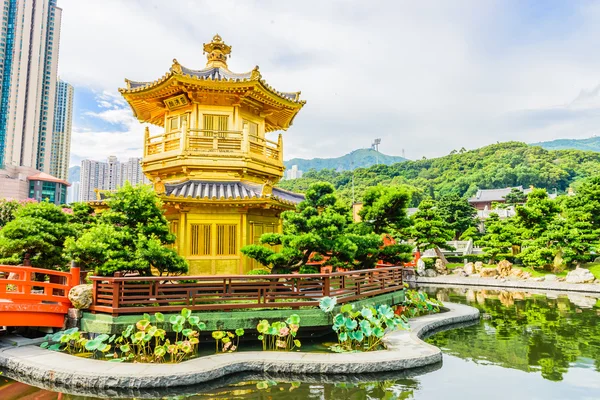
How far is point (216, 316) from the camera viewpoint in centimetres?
905

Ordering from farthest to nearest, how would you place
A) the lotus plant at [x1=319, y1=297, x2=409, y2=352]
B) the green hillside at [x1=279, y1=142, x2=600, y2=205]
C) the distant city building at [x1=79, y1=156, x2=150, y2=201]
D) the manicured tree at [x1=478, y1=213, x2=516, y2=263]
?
1. the distant city building at [x1=79, y1=156, x2=150, y2=201]
2. the green hillside at [x1=279, y1=142, x2=600, y2=205]
3. the manicured tree at [x1=478, y1=213, x2=516, y2=263]
4. the lotus plant at [x1=319, y1=297, x2=409, y2=352]

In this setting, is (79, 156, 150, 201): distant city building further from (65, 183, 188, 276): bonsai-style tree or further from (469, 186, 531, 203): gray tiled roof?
(65, 183, 188, 276): bonsai-style tree

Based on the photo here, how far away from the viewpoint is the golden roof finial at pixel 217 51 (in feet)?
49.8

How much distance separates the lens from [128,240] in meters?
9.40

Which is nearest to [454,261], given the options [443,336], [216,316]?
[443,336]

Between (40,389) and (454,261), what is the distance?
105 feet

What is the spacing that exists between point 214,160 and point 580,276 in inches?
882

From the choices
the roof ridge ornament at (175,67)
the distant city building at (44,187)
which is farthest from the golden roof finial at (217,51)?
the distant city building at (44,187)

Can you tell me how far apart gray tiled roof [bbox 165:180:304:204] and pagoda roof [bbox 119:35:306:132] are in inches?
112

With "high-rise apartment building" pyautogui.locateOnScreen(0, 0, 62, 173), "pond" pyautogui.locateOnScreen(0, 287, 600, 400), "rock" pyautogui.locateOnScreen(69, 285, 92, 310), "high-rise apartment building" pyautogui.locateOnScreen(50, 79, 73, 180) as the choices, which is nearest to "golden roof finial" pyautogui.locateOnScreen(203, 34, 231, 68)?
"rock" pyautogui.locateOnScreen(69, 285, 92, 310)

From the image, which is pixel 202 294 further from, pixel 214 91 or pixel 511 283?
pixel 511 283

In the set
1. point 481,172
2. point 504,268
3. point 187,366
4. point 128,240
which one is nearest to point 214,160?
point 128,240

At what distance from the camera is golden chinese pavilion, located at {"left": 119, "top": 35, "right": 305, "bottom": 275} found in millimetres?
12055

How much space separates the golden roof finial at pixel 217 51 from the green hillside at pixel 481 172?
58.1m
